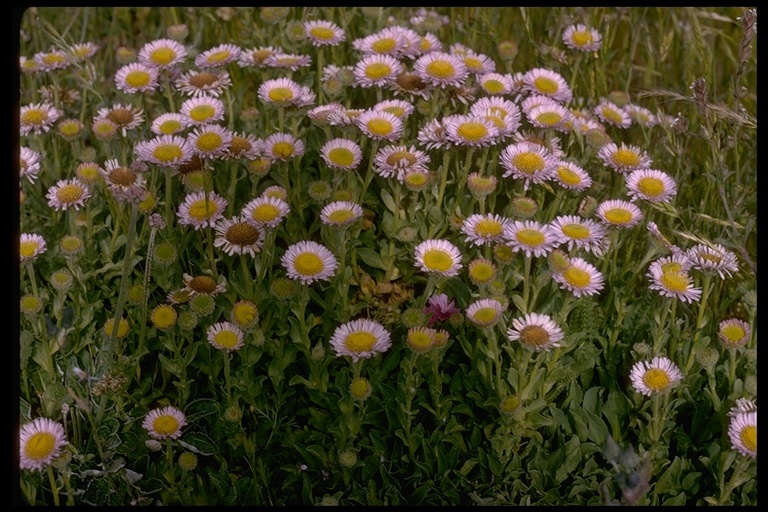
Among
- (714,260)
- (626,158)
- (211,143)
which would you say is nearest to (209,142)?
(211,143)

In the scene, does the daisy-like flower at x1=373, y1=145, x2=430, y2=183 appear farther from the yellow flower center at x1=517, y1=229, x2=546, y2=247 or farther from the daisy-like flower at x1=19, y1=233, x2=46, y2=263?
the daisy-like flower at x1=19, y1=233, x2=46, y2=263

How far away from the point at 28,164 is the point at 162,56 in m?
0.68

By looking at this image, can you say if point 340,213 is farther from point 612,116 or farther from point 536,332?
point 612,116

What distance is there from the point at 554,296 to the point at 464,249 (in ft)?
1.10

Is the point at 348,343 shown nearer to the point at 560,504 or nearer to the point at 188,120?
the point at 560,504

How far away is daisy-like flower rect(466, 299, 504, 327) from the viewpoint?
2.33 metres

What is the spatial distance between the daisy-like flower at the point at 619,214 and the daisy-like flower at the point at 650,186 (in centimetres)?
6

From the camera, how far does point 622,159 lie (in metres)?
2.88

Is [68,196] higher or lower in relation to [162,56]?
lower

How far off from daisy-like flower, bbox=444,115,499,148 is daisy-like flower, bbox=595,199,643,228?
419 millimetres

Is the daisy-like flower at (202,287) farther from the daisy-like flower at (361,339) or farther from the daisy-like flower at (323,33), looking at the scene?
the daisy-like flower at (323,33)

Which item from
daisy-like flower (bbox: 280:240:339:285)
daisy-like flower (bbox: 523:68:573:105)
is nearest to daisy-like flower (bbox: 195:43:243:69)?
daisy-like flower (bbox: 280:240:339:285)

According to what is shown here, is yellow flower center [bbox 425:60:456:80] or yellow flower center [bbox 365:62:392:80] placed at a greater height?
yellow flower center [bbox 425:60:456:80]

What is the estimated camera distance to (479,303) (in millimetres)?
2395
